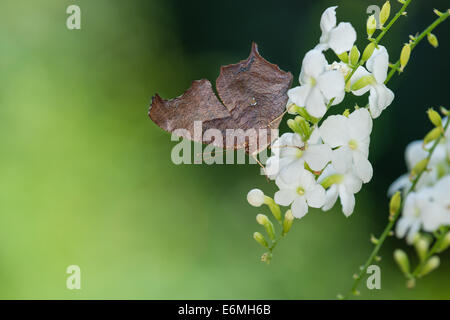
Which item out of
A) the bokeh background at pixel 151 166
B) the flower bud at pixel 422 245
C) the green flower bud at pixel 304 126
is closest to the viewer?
the flower bud at pixel 422 245

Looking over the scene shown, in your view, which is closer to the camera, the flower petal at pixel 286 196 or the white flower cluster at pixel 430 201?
the white flower cluster at pixel 430 201

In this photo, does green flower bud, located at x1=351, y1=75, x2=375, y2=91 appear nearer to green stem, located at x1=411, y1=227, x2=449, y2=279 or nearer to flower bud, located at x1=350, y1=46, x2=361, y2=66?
flower bud, located at x1=350, y1=46, x2=361, y2=66

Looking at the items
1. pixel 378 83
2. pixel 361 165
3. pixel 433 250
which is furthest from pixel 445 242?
Result: pixel 378 83

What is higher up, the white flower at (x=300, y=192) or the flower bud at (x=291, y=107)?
the flower bud at (x=291, y=107)

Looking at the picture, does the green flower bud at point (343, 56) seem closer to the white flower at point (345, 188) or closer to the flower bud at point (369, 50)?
the flower bud at point (369, 50)

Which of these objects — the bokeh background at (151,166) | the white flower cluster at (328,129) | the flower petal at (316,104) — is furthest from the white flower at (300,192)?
the bokeh background at (151,166)

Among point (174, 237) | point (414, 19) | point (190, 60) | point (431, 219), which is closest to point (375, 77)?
point (431, 219)

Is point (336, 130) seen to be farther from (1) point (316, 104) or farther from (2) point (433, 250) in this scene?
(2) point (433, 250)

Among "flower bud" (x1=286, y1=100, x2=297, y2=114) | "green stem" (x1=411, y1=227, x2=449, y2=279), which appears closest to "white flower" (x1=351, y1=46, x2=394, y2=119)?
"flower bud" (x1=286, y1=100, x2=297, y2=114)
